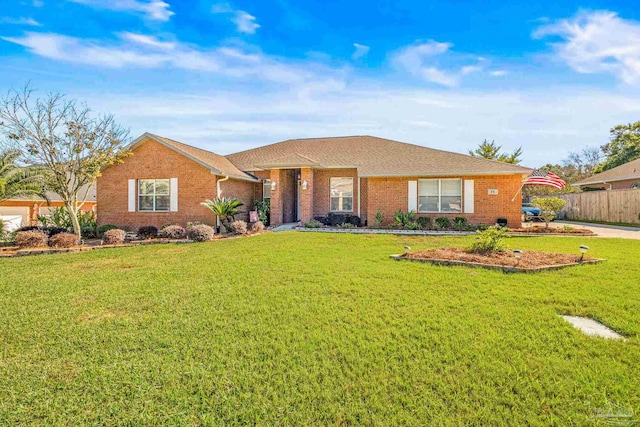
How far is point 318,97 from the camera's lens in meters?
15.0

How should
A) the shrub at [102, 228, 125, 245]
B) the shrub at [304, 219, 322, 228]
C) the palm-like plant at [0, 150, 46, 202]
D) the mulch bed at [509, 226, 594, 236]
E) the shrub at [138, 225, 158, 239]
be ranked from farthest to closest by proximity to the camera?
1. the shrub at [304, 219, 322, 228]
2. the mulch bed at [509, 226, 594, 236]
3. the shrub at [138, 225, 158, 239]
4. the palm-like plant at [0, 150, 46, 202]
5. the shrub at [102, 228, 125, 245]

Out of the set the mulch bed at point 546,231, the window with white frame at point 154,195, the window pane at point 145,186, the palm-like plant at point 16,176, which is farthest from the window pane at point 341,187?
the palm-like plant at point 16,176

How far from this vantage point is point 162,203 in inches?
617

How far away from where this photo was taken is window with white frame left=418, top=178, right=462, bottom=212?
1589 cm

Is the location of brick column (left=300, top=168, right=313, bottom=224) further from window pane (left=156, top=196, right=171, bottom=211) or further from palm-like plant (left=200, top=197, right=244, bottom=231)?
window pane (left=156, top=196, right=171, bottom=211)

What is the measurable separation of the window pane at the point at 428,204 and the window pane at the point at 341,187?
3.71m

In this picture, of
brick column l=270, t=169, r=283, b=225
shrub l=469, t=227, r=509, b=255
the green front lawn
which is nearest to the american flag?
shrub l=469, t=227, r=509, b=255

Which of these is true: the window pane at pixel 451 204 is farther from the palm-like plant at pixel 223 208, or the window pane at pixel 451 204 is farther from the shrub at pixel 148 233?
the shrub at pixel 148 233

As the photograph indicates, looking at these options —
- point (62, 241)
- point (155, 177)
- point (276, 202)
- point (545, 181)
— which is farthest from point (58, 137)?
point (545, 181)

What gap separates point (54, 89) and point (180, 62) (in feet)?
18.0

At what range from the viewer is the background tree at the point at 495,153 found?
109 feet

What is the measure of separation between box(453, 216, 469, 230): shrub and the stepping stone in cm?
1087

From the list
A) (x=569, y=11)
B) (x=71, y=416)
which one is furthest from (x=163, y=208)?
(x=569, y=11)

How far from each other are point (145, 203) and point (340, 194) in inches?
397
